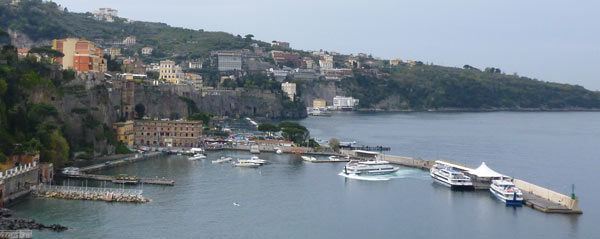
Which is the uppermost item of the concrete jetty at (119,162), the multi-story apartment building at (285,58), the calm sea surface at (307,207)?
the multi-story apartment building at (285,58)

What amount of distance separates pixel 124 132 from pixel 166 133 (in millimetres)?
2812

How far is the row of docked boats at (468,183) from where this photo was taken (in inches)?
1145

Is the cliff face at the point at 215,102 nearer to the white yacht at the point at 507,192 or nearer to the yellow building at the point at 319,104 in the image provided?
the yellow building at the point at 319,104

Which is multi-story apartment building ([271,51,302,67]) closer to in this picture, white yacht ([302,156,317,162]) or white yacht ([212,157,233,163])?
white yacht ([302,156,317,162])

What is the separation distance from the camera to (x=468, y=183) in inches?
1276

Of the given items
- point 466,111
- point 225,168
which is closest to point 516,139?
point 225,168

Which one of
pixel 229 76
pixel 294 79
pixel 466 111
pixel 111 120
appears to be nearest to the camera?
pixel 111 120

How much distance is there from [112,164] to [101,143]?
2.38 metres

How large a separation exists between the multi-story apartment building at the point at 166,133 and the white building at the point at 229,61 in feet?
176

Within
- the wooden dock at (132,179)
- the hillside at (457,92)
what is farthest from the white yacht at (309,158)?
the hillside at (457,92)

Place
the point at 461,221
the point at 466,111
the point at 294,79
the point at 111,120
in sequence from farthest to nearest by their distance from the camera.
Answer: the point at 466,111
the point at 294,79
the point at 111,120
the point at 461,221

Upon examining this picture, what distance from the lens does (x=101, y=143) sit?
1483 inches

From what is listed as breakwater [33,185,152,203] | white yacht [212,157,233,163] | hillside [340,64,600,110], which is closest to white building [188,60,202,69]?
hillside [340,64,600,110]

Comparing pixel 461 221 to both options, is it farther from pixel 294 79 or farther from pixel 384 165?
pixel 294 79
